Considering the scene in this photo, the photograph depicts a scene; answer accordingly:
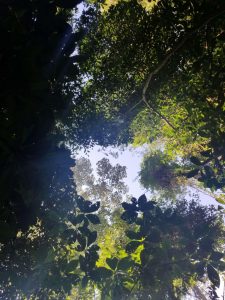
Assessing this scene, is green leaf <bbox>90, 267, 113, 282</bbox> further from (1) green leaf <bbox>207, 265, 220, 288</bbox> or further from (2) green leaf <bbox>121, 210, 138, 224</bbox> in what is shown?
(1) green leaf <bbox>207, 265, 220, 288</bbox>

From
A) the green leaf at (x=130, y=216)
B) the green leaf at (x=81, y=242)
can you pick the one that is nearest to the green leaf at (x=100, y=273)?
the green leaf at (x=81, y=242)

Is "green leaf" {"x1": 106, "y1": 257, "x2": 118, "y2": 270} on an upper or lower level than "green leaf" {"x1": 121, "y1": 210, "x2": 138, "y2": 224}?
lower

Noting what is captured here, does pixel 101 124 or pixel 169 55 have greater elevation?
pixel 169 55

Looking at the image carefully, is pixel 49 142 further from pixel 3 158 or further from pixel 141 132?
pixel 141 132

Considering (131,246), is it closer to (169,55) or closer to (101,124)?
(169,55)

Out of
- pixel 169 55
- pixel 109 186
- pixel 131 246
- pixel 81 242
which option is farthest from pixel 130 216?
pixel 109 186

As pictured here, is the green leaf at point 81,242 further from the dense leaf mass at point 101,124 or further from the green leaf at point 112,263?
the green leaf at point 112,263

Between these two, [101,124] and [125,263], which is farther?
[101,124]

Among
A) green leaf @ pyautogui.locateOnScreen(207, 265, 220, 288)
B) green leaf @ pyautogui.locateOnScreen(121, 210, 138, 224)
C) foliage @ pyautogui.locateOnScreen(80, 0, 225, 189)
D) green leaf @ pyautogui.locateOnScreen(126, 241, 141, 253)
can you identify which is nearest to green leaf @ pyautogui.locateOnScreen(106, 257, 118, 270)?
green leaf @ pyautogui.locateOnScreen(126, 241, 141, 253)

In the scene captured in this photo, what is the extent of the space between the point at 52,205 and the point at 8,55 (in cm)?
400

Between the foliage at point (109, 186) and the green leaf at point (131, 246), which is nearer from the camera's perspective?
the green leaf at point (131, 246)

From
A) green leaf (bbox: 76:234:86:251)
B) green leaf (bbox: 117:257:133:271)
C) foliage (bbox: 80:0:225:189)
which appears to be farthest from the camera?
foliage (bbox: 80:0:225:189)

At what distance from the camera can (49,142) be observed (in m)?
2.88

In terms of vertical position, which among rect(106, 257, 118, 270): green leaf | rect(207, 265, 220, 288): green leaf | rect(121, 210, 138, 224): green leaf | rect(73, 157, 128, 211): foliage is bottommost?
rect(73, 157, 128, 211): foliage
